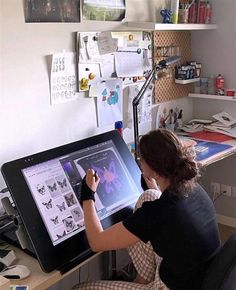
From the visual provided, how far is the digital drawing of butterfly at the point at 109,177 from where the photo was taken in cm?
180

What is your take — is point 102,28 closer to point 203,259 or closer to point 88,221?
point 88,221

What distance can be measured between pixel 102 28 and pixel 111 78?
0.28 metres

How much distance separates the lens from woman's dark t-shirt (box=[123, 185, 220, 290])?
139 centimetres

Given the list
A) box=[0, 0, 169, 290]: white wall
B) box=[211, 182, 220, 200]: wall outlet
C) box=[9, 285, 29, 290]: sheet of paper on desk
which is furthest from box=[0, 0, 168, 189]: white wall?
box=[211, 182, 220, 200]: wall outlet

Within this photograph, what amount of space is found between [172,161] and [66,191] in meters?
0.47

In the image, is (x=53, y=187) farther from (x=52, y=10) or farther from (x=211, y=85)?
(x=211, y=85)

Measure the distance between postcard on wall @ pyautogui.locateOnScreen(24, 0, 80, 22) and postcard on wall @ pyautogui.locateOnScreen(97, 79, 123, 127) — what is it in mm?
413

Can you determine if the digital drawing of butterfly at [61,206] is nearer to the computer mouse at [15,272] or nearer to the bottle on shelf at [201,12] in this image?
the computer mouse at [15,272]

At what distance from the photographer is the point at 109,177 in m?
1.84

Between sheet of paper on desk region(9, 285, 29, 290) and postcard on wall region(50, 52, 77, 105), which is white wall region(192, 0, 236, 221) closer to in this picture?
postcard on wall region(50, 52, 77, 105)

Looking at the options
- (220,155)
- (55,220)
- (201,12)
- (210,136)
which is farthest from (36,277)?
(201,12)

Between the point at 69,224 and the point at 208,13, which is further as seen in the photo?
the point at 208,13

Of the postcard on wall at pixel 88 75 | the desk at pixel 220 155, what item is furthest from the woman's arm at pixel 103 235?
the desk at pixel 220 155

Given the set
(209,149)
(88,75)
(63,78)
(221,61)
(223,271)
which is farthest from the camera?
(221,61)
